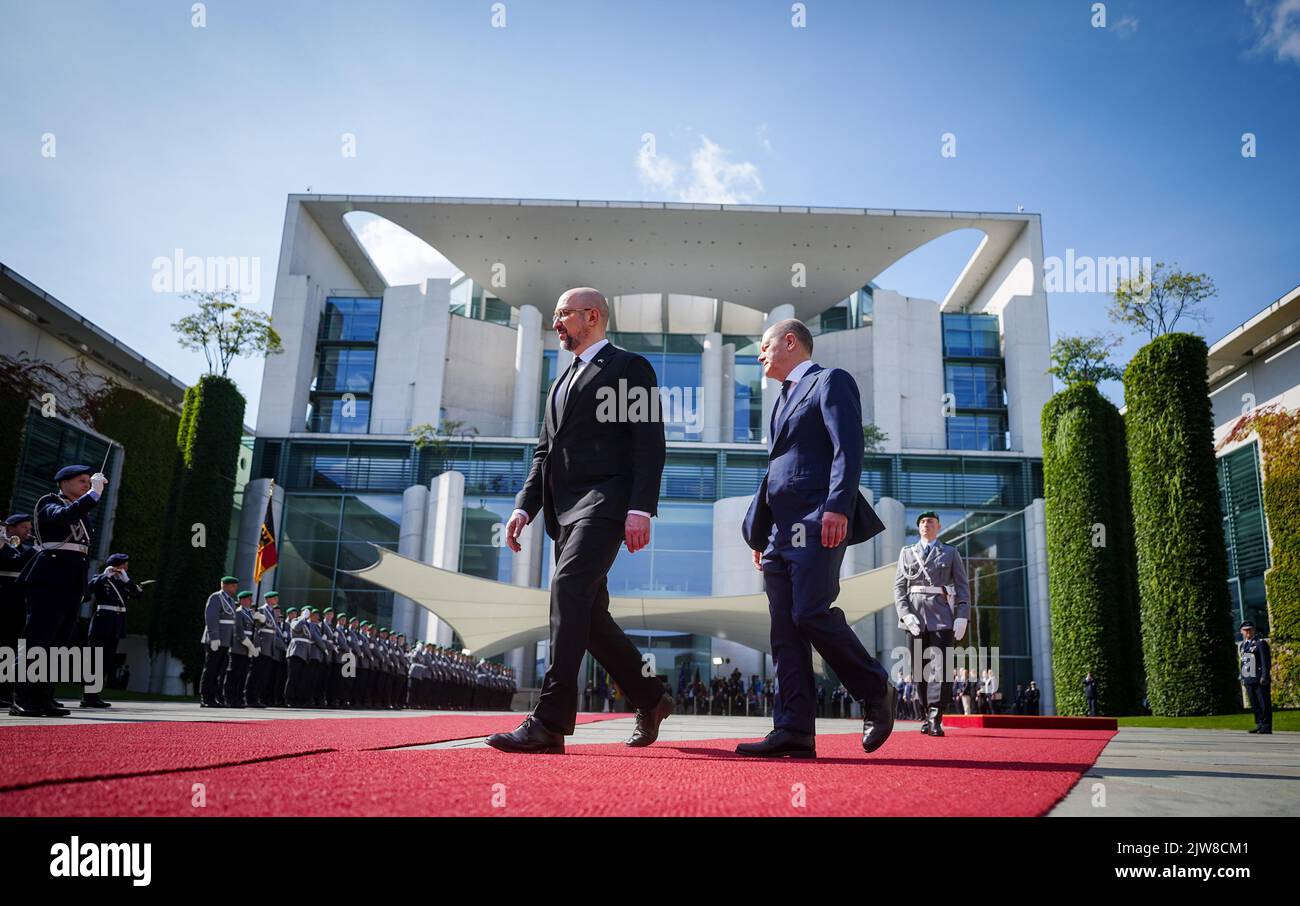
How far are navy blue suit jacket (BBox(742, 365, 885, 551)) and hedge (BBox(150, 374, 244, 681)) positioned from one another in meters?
20.3

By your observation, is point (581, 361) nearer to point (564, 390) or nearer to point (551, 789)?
point (564, 390)

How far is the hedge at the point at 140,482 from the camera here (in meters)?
22.0

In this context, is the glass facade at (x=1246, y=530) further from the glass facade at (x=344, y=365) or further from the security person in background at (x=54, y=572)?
the glass facade at (x=344, y=365)

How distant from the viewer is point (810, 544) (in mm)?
3205

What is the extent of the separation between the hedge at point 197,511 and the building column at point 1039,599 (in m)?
22.6

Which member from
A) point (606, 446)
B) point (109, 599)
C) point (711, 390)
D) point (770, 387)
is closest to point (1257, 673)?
point (606, 446)

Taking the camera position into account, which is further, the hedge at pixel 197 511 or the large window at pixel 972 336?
the large window at pixel 972 336

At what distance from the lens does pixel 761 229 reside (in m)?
30.7

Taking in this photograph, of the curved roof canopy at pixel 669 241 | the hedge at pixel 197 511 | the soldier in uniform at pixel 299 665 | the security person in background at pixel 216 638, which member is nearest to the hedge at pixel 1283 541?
the curved roof canopy at pixel 669 241

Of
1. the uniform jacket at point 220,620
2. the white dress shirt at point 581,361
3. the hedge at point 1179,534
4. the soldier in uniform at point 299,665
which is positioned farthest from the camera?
the hedge at point 1179,534

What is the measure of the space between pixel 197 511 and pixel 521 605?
27.7ft
